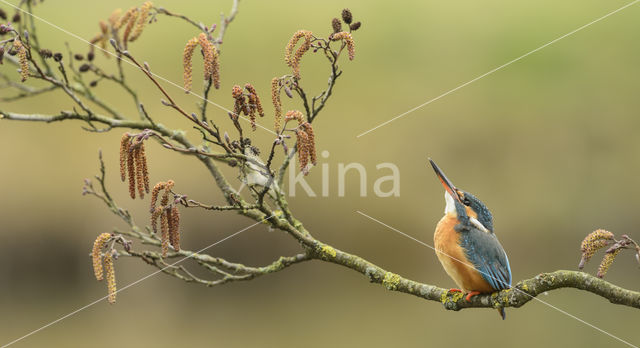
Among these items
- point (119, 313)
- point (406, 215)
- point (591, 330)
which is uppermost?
point (406, 215)

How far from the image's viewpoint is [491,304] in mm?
2770

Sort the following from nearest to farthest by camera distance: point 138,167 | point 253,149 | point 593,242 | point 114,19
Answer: point 593,242 < point 138,167 < point 253,149 < point 114,19

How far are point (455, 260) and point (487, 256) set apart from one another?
5.7 inches

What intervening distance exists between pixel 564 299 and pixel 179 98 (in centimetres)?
550

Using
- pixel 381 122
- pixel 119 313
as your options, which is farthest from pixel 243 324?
pixel 381 122

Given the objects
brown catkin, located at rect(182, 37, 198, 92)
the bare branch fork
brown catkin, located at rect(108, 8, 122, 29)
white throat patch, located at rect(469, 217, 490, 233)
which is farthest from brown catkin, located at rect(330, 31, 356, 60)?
white throat patch, located at rect(469, 217, 490, 233)

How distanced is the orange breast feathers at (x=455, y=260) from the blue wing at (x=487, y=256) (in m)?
0.03

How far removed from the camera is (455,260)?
3.20m

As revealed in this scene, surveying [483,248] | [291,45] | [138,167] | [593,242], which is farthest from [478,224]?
[138,167]

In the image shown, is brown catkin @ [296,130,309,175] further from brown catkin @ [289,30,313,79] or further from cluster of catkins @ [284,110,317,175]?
brown catkin @ [289,30,313,79]

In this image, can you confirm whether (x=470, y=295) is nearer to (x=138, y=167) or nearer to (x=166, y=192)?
(x=166, y=192)

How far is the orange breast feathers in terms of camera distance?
297 centimetres

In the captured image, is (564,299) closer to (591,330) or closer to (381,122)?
(591,330)

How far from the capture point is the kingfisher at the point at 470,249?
296 cm
